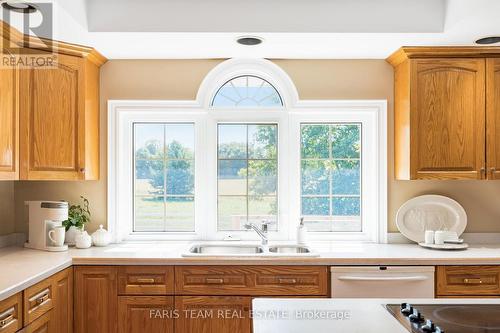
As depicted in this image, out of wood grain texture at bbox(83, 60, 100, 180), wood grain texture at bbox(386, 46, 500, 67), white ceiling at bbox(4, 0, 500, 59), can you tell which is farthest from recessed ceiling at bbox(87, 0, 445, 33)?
wood grain texture at bbox(83, 60, 100, 180)

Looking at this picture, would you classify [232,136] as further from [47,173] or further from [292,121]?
[47,173]

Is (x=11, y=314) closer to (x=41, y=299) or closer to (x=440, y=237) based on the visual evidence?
(x=41, y=299)

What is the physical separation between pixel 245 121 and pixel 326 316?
1.98m

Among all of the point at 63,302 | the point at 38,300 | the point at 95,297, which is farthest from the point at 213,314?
the point at 38,300

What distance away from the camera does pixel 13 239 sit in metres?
3.15

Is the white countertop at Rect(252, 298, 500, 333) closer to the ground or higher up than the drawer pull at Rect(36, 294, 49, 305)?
higher up

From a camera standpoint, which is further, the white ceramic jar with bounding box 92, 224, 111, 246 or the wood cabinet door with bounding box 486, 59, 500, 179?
the white ceramic jar with bounding box 92, 224, 111, 246

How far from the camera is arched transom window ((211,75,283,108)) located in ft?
10.8

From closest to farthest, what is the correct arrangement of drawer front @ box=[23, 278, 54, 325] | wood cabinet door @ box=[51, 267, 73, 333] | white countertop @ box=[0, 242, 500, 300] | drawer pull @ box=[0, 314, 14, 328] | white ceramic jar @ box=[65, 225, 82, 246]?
drawer pull @ box=[0, 314, 14, 328]
drawer front @ box=[23, 278, 54, 325]
wood cabinet door @ box=[51, 267, 73, 333]
white countertop @ box=[0, 242, 500, 300]
white ceramic jar @ box=[65, 225, 82, 246]

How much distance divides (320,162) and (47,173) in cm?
190

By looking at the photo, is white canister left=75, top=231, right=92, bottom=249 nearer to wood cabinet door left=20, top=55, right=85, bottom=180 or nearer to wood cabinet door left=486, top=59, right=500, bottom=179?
wood cabinet door left=20, top=55, right=85, bottom=180

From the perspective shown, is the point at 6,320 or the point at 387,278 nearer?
the point at 6,320

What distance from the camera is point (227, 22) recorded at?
2566 mm

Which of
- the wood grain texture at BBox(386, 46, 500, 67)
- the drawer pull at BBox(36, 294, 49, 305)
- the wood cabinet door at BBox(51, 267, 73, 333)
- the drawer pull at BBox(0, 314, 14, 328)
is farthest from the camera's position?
the wood grain texture at BBox(386, 46, 500, 67)
